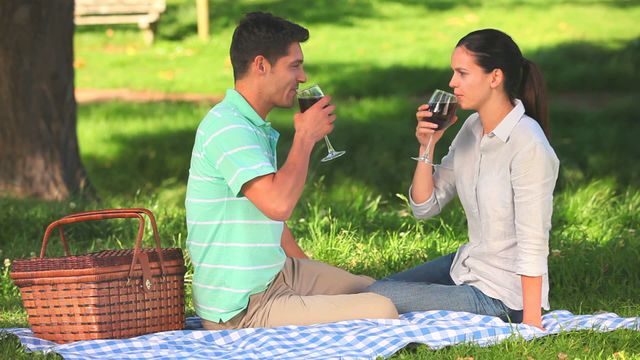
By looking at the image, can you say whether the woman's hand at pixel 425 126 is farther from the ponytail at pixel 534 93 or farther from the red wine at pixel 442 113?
the ponytail at pixel 534 93

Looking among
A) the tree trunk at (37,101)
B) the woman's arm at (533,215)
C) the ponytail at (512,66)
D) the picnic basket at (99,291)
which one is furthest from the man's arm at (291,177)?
the tree trunk at (37,101)

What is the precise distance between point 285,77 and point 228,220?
0.57 metres

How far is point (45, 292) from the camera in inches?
176

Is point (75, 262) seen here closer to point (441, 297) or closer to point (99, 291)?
point (99, 291)

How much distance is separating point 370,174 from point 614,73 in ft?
16.1

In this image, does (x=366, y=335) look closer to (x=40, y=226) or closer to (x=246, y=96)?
(x=246, y=96)

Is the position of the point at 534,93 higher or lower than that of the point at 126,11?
higher

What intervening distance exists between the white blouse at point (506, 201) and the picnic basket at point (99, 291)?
115 centimetres

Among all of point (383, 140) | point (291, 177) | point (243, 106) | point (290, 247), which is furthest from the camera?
point (383, 140)

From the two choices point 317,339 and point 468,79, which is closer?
point 317,339

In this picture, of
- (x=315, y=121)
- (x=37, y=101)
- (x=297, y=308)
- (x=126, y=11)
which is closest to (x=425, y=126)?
(x=315, y=121)

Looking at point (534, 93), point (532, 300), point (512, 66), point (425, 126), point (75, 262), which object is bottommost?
point (532, 300)

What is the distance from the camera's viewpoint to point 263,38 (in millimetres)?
4477

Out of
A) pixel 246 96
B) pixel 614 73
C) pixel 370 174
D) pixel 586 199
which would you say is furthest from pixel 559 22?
pixel 246 96
